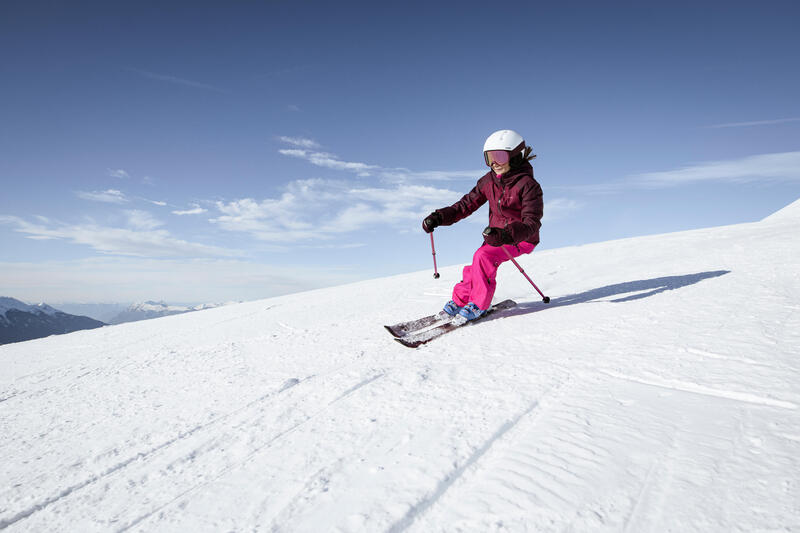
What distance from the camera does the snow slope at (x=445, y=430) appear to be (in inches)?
53.4

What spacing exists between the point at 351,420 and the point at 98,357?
3.88 m

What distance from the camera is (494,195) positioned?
177 inches

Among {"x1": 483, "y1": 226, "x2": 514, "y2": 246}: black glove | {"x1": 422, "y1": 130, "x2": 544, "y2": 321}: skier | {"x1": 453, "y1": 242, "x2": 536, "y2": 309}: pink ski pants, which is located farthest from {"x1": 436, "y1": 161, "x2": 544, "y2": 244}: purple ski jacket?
{"x1": 453, "y1": 242, "x2": 536, "y2": 309}: pink ski pants

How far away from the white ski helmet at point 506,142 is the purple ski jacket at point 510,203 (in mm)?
209

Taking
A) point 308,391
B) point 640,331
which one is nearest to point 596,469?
point 308,391

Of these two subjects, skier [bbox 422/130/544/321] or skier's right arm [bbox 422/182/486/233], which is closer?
skier [bbox 422/130/544/321]

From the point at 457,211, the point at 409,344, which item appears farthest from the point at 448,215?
the point at 409,344

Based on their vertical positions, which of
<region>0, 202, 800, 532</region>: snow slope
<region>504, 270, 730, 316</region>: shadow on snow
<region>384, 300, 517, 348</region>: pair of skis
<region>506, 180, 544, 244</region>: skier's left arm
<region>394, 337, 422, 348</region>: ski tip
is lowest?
<region>0, 202, 800, 532</region>: snow slope

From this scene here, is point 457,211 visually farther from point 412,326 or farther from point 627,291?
point 627,291

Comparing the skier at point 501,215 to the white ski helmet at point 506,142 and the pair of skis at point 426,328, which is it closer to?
the white ski helmet at point 506,142

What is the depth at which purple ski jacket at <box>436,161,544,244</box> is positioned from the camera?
396 centimetres

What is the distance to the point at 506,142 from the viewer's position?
429cm

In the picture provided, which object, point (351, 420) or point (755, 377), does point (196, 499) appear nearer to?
point (351, 420)

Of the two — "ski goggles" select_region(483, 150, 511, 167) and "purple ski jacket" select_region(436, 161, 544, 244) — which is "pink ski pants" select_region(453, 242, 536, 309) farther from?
"ski goggles" select_region(483, 150, 511, 167)
